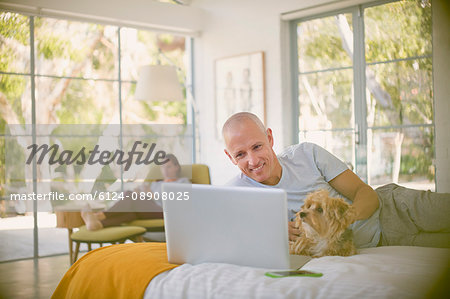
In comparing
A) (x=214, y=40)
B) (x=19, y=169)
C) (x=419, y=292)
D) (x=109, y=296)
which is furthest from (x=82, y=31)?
(x=419, y=292)

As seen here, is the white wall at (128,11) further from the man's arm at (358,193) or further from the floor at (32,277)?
the man's arm at (358,193)

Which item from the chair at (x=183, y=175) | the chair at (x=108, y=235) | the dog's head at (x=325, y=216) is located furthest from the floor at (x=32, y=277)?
the dog's head at (x=325, y=216)

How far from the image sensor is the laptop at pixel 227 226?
4.38 ft

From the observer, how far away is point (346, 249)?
1.65 meters

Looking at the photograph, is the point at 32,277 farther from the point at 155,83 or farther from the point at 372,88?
the point at 372,88

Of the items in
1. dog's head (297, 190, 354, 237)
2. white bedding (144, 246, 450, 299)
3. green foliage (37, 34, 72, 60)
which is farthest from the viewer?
green foliage (37, 34, 72, 60)

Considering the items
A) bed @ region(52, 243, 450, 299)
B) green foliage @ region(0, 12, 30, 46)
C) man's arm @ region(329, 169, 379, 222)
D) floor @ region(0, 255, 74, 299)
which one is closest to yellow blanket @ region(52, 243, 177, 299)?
bed @ region(52, 243, 450, 299)

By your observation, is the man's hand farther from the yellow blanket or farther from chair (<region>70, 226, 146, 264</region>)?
chair (<region>70, 226, 146, 264</region>)

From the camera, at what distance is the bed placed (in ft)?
4.04

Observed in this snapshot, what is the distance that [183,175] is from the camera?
14.3 feet

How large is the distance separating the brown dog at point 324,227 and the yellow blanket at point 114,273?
48cm

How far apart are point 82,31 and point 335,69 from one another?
4.21 meters

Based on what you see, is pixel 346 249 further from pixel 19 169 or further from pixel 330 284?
pixel 19 169

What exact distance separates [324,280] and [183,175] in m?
3.16
